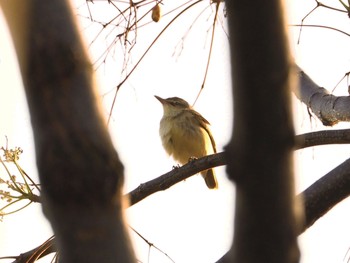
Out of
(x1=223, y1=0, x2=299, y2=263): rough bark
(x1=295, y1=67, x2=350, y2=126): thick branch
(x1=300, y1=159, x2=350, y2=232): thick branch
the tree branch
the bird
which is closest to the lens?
(x1=223, y1=0, x2=299, y2=263): rough bark

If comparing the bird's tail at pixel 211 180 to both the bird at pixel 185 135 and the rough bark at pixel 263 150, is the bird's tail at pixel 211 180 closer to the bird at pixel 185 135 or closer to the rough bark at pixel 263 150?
the bird at pixel 185 135

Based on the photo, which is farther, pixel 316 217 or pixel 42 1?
pixel 316 217

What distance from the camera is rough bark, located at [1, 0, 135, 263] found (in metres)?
1.25

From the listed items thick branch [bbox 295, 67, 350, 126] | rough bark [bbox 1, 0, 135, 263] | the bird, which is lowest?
rough bark [bbox 1, 0, 135, 263]

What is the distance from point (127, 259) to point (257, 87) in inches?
15.5

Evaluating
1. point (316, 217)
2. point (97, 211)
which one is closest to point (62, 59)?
point (97, 211)

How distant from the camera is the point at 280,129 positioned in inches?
48.3

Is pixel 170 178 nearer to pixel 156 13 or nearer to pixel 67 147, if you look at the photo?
pixel 156 13

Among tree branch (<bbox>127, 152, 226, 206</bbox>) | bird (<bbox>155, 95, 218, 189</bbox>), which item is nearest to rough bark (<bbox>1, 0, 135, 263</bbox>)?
tree branch (<bbox>127, 152, 226, 206</bbox>)

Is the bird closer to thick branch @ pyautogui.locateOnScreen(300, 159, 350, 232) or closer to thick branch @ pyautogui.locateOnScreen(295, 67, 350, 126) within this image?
thick branch @ pyautogui.locateOnScreen(295, 67, 350, 126)

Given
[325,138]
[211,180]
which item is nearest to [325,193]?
[325,138]

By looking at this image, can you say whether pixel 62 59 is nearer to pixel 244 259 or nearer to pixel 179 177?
pixel 244 259

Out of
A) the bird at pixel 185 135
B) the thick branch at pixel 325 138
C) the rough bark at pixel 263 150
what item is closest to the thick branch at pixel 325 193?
the thick branch at pixel 325 138

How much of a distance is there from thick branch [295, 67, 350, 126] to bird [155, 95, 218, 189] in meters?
3.98
